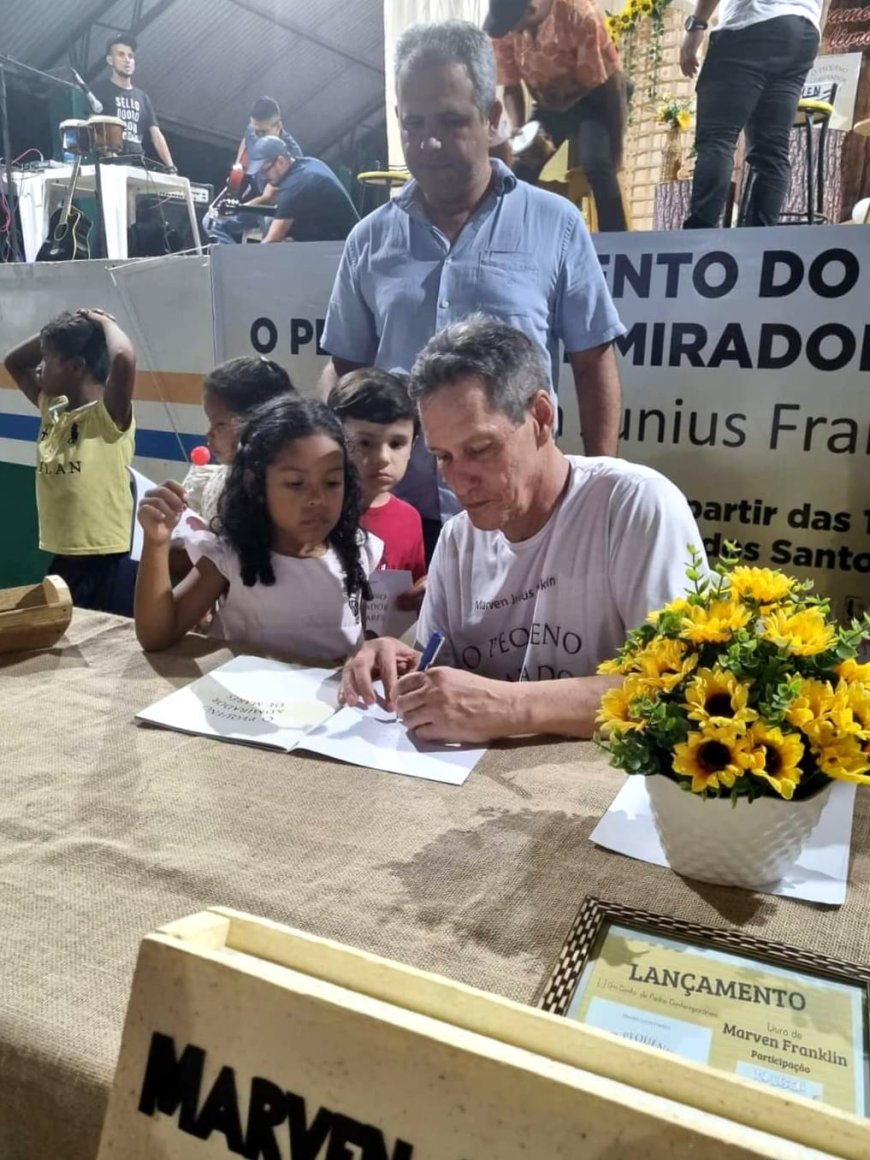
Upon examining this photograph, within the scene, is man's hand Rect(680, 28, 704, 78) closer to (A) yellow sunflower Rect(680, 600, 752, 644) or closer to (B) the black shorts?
(A) yellow sunflower Rect(680, 600, 752, 644)

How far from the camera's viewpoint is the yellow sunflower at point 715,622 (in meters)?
0.76

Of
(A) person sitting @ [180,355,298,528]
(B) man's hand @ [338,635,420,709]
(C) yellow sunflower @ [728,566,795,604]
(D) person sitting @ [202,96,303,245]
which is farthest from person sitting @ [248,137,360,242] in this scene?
(C) yellow sunflower @ [728,566,795,604]

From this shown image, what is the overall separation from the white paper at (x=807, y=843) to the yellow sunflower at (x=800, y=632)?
0.68 feet

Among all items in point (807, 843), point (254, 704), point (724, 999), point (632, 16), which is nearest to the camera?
point (724, 999)

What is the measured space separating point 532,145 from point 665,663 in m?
1.17

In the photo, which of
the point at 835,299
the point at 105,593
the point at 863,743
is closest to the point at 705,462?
the point at 835,299

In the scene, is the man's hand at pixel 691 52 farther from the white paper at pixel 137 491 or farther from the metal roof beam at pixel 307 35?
the white paper at pixel 137 491

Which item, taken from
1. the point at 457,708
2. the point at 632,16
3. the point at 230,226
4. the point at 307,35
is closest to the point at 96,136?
the point at 230,226

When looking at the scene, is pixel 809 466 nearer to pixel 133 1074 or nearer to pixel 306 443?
pixel 306 443

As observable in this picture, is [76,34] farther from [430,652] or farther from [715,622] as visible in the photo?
[715,622]

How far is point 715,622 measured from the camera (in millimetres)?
765

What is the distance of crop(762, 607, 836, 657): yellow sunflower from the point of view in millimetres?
727

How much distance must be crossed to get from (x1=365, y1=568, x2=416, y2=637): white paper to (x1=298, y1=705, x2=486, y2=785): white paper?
1.88 feet

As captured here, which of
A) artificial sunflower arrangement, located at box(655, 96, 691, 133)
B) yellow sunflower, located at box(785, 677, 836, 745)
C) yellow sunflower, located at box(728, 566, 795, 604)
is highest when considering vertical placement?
artificial sunflower arrangement, located at box(655, 96, 691, 133)
